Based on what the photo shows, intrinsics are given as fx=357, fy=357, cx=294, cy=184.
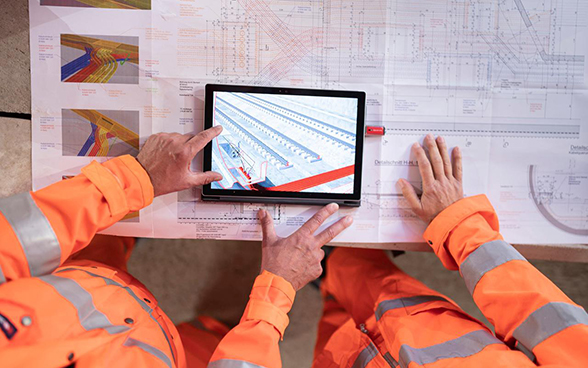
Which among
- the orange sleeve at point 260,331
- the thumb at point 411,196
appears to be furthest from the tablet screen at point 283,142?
the orange sleeve at point 260,331

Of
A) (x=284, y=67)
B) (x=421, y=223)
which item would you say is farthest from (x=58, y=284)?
(x=421, y=223)

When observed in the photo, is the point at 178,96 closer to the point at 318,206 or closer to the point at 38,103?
the point at 38,103

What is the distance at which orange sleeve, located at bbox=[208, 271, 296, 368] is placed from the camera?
81 cm

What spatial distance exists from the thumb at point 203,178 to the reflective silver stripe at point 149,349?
0.39 m

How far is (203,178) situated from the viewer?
0.96 metres

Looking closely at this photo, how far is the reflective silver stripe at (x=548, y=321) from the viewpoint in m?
0.76

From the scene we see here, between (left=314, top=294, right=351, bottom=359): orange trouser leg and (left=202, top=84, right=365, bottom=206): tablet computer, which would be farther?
(left=314, top=294, right=351, bottom=359): orange trouser leg

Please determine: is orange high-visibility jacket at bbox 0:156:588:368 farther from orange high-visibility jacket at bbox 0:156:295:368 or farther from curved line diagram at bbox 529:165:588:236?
curved line diagram at bbox 529:165:588:236

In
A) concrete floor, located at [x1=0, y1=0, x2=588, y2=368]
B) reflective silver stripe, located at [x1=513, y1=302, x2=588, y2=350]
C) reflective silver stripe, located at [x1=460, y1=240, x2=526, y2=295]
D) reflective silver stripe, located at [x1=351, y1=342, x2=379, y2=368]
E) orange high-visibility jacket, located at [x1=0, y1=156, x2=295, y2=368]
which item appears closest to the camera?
orange high-visibility jacket, located at [x1=0, y1=156, x2=295, y2=368]

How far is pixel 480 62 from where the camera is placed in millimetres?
1046

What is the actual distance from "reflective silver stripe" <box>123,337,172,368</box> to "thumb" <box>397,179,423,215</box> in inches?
29.2

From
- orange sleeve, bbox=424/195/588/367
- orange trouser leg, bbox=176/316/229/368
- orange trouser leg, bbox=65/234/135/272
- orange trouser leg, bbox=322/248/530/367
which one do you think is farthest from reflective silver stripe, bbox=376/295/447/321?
orange trouser leg, bbox=65/234/135/272

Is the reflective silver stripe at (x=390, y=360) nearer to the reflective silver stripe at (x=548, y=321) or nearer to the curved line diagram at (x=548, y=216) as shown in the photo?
the reflective silver stripe at (x=548, y=321)

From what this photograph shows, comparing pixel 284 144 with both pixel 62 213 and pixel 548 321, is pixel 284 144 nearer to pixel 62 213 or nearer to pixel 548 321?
pixel 62 213
